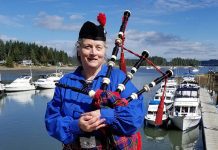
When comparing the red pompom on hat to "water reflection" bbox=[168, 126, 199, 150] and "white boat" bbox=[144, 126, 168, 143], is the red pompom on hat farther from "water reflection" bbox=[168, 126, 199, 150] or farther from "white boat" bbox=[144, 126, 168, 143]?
"white boat" bbox=[144, 126, 168, 143]

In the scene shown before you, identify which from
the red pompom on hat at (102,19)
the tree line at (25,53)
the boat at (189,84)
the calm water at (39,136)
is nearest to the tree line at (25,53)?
the tree line at (25,53)

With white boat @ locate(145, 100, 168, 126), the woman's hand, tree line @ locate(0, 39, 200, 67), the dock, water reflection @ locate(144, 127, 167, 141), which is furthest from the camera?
tree line @ locate(0, 39, 200, 67)

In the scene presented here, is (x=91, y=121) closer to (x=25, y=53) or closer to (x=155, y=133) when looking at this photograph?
(x=155, y=133)

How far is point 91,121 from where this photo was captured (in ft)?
10.2

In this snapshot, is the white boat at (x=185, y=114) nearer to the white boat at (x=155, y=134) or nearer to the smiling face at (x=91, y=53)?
the white boat at (x=155, y=134)

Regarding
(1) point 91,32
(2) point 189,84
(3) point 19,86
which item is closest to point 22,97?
(3) point 19,86

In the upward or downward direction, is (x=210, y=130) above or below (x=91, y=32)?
below

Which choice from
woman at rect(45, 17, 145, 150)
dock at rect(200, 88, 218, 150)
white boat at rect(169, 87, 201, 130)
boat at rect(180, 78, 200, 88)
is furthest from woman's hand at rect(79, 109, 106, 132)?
boat at rect(180, 78, 200, 88)

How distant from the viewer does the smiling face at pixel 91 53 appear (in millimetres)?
3467

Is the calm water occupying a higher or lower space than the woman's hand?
lower

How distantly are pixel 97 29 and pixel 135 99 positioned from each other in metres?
0.80

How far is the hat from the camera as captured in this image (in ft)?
11.5

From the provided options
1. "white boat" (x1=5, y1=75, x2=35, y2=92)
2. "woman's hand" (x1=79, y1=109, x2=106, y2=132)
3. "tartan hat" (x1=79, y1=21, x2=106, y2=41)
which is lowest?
"white boat" (x1=5, y1=75, x2=35, y2=92)

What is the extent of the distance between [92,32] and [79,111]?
0.79 m
